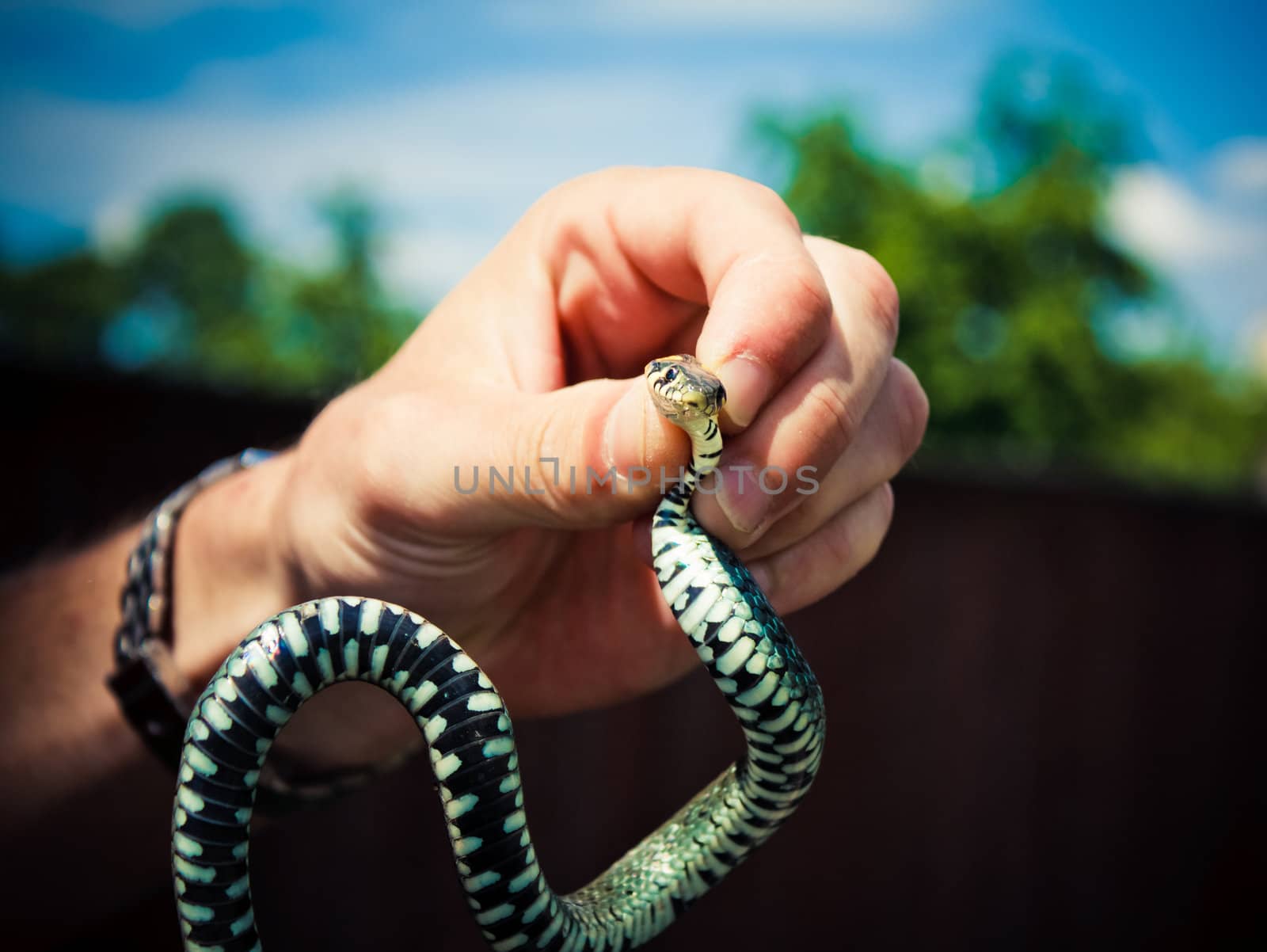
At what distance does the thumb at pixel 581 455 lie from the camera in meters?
1.24

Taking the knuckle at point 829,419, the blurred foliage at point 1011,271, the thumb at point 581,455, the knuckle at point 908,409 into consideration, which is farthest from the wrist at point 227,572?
the blurred foliage at point 1011,271

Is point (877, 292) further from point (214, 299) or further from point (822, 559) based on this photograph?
point (214, 299)

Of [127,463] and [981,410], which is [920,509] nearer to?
[127,463]

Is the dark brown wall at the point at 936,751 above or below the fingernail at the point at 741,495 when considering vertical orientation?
below

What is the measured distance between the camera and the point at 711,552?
1.29 meters

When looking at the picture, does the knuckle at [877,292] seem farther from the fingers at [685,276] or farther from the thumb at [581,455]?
the thumb at [581,455]

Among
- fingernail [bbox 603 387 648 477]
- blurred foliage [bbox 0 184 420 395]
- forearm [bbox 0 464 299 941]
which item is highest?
fingernail [bbox 603 387 648 477]

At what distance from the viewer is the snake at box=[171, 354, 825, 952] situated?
1.05m

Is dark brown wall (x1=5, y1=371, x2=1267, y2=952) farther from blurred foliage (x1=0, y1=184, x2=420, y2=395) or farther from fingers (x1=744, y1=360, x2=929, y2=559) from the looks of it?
blurred foliage (x1=0, y1=184, x2=420, y2=395)

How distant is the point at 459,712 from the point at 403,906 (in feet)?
9.64

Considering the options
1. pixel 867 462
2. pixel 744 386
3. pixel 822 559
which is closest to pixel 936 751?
pixel 822 559

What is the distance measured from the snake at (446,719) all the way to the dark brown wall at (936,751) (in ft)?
7.28

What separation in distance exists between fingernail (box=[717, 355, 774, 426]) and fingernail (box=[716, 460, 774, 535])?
69 mm

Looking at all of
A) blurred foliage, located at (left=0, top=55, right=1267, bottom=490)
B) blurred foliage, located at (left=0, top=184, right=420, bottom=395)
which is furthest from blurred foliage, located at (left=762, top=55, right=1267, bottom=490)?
blurred foliage, located at (left=0, top=184, right=420, bottom=395)
